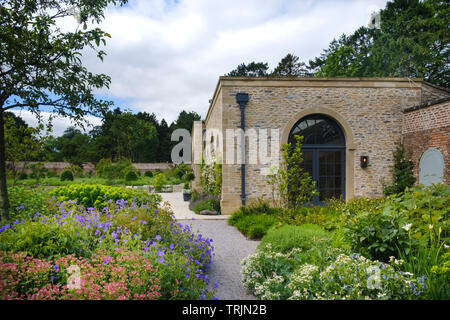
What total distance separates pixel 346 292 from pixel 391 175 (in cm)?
887

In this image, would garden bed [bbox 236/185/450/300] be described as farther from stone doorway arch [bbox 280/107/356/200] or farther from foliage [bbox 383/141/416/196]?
foliage [bbox 383/141/416/196]

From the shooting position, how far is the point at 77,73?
3568 mm

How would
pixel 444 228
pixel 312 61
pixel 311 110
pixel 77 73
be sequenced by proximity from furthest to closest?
pixel 312 61 < pixel 311 110 < pixel 77 73 < pixel 444 228

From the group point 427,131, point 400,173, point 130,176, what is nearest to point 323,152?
point 400,173

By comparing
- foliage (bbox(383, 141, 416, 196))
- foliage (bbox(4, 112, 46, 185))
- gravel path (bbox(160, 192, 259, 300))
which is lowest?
gravel path (bbox(160, 192, 259, 300))

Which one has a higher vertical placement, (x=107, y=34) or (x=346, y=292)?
(x=107, y=34)

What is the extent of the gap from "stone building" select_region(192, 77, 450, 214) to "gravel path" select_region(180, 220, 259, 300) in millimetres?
2220

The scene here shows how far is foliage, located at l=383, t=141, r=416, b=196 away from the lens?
31.7 ft

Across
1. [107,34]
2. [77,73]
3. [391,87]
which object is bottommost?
[77,73]

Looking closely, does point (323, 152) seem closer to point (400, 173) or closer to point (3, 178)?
point (400, 173)

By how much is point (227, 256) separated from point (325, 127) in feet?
22.6

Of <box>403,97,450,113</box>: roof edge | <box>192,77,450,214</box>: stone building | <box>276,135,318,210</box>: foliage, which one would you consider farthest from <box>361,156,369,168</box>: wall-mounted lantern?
<box>276,135,318,210</box>: foliage
